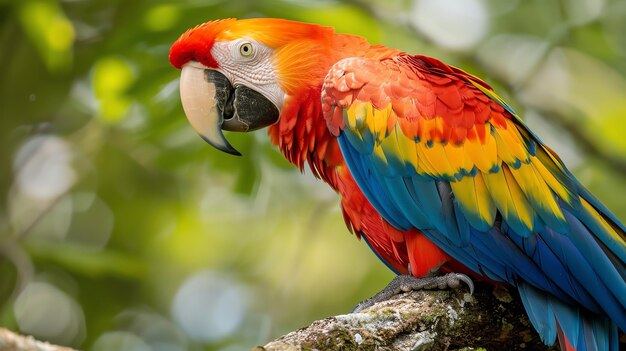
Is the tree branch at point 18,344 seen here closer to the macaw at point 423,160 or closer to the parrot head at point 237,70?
the macaw at point 423,160

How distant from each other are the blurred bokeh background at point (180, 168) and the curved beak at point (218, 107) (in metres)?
0.77

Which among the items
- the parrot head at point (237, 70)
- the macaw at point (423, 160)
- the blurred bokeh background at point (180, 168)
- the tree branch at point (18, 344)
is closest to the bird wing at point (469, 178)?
the macaw at point (423, 160)

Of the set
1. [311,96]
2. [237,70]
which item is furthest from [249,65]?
[311,96]

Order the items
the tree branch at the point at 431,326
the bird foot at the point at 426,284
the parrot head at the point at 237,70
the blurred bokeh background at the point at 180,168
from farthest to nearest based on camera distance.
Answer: the blurred bokeh background at the point at 180,168
the parrot head at the point at 237,70
the bird foot at the point at 426,284
the tree branch at the point at 431,326

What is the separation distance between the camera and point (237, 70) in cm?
319

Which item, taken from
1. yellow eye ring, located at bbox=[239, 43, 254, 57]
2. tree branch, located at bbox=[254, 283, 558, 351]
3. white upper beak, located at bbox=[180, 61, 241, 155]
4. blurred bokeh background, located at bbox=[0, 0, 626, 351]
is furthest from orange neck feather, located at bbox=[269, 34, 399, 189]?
blurred bokeh background, located at bbox=[0, 0, 626, 351]

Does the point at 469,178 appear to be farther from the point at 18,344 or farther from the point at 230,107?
the point at 18,344

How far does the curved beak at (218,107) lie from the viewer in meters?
3.17

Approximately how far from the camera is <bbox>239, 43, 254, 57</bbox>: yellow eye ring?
10.4 feet

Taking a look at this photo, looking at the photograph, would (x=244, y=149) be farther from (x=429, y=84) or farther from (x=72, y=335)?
(x=72, y=335)

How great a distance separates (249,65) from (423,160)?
79cm

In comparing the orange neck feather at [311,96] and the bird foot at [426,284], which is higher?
the orange neck feather at [311,96]

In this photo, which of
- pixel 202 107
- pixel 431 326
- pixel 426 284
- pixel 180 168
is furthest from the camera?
pixel 180 168

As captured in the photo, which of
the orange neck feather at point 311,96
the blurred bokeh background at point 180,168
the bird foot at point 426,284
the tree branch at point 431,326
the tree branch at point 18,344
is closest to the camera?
the tree branch at point 18,344
